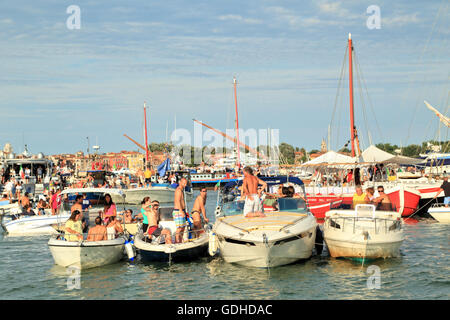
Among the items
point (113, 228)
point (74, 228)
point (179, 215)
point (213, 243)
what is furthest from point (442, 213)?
point (74, 228)

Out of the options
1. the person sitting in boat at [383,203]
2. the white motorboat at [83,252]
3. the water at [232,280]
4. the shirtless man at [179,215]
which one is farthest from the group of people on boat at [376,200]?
the white motorboat at [83,252]

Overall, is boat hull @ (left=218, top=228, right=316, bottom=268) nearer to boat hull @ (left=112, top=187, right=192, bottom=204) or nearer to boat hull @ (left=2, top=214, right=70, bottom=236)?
boat hull @ (left=2, top=214, right=70, bottom=236)

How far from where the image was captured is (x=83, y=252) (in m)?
15.7

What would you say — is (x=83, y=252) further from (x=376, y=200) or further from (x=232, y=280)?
(x=376, y=200)

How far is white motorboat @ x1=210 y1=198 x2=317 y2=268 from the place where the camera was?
14742mm

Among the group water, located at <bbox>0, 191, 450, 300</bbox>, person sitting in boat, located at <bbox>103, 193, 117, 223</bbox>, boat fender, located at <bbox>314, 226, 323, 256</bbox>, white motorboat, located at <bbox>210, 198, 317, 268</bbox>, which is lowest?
water, located at <bbox>0, 191, 450, 300</bbox>

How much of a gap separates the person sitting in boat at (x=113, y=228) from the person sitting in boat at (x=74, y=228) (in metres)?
0.83

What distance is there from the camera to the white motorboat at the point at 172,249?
1602 centimetres

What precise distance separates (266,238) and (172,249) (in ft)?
9.98

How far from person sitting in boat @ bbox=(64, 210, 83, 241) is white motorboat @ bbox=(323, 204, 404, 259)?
748 cm

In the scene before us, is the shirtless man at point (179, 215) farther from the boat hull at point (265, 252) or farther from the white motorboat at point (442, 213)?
the white motorboat at point (442, 213)

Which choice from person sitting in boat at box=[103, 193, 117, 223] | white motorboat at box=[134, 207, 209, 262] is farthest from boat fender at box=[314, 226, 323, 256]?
person sitting in boat at box=[103, 193, 117, 223]

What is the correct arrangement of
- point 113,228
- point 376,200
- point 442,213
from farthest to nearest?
point 442,213, point 376,200, point 113,228
